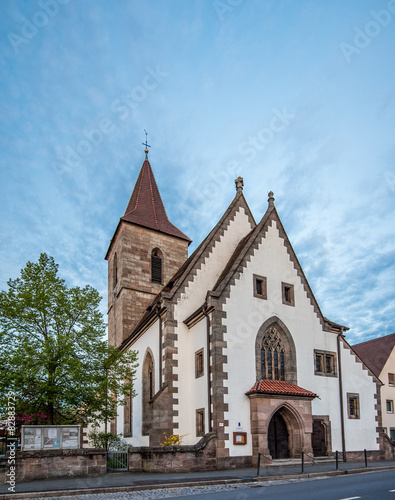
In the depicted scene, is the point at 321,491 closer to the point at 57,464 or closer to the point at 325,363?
the point at 57,464

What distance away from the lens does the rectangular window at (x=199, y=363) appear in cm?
2141

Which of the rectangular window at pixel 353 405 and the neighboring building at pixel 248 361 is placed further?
the rectangular window at pixel 353 405

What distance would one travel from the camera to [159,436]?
803 inches

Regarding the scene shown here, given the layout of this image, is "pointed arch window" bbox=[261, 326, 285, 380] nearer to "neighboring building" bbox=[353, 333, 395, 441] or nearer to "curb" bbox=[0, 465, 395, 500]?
"curb" bbox=[0, 465, 395, 500]

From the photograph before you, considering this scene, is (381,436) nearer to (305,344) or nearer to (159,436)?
(305,344)

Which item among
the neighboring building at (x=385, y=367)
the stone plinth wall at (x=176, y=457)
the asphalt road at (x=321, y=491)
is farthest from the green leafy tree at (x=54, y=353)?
the neighboring building at (x=385, y=367)

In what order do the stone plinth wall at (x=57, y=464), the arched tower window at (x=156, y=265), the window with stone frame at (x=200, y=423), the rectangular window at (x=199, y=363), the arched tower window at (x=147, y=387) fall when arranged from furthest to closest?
1. the arched tower window at (x=156, y=265)
2. the arched tower window at (x=147, y=387)
3. the rectangular window at (x=199, y=363)
4. the window with stone frame at (x=200, y=423)
5. the stone plinth wall at (x=57, y=464)

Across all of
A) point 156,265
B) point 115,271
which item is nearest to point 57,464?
point 156,265

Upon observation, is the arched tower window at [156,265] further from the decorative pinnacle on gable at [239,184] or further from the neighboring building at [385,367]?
the neighboring building at [385,367]

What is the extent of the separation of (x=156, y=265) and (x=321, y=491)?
26.1 meters

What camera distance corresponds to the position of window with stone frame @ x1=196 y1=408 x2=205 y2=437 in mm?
20622

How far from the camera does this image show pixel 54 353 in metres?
18.4

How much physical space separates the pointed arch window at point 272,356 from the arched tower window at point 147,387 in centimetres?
615

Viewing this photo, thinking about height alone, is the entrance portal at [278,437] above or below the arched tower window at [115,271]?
below
